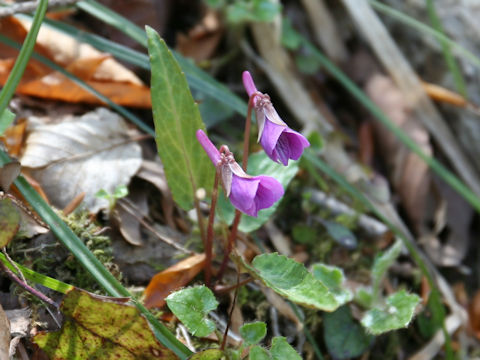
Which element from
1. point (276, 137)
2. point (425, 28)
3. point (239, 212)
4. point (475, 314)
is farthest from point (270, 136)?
point (475, 314)

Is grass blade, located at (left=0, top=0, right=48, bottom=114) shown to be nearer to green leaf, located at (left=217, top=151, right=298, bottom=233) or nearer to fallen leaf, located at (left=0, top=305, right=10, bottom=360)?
fallen leaf, located at (left=0, top=305, right=10, bottom=360)

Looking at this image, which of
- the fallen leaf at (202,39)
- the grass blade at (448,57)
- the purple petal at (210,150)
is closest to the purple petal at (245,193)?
the purple petal at (210,150)

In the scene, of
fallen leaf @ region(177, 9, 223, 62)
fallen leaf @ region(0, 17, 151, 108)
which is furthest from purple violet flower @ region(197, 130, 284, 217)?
fallen leaf @ region(177, 9, 223, 62)

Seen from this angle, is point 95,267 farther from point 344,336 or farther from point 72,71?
point 72,71

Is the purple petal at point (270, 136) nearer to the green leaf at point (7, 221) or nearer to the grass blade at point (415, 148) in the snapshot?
the green leaf at point (7, 221)

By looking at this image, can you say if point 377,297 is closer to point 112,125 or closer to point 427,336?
point 427,336

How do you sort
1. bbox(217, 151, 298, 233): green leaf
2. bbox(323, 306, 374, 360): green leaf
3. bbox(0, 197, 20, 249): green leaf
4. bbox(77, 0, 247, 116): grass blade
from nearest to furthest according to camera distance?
bbox(0, 197, 20, 249): green leaf → bbox(217, 151, 298, 233): green leaf → bbox(323, 306, 374, 360): green leaf → bbox(77, 0, 247, 116): grass blade

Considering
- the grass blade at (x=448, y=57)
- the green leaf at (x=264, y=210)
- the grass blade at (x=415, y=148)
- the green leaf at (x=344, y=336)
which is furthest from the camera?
the grass blade at (x=448, y=57)
